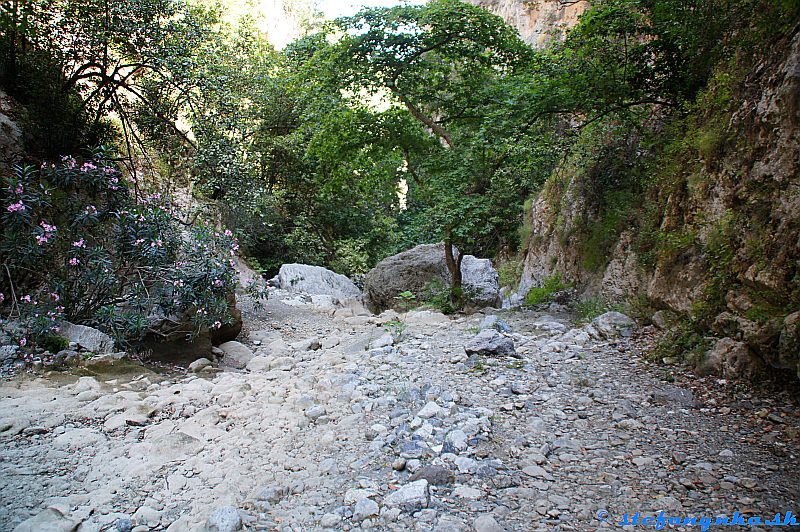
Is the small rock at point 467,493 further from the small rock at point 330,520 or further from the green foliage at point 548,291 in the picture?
the green foliage at point 548,291

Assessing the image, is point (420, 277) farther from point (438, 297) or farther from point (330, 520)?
point (330, 520)

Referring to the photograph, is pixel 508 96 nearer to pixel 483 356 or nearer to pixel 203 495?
pixel 483 356

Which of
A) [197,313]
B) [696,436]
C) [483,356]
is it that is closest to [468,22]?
[483,356]

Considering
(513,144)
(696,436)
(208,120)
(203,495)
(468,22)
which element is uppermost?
(468,22)

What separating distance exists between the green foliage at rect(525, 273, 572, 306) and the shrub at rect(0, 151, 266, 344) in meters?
4.94

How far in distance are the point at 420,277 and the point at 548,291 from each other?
8.82 feet

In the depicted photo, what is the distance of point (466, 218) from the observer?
25.7ft

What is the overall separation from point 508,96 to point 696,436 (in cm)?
583

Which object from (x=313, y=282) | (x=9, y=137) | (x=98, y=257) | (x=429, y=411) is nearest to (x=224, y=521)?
(x=429, y=411)

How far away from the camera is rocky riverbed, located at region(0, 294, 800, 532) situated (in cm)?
233

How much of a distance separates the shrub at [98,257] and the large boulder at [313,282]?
236 inches

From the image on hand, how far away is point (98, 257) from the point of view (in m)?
5.49

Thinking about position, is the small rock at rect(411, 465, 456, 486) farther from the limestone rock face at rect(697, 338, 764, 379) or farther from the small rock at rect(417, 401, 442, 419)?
the limestone rock face at rect(697, 338, 764, 379)

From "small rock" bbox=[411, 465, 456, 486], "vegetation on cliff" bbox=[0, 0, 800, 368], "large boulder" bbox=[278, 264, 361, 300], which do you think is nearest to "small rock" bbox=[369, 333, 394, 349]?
"vegetation on cliff" bbox=[0, 0, 800, 368]
